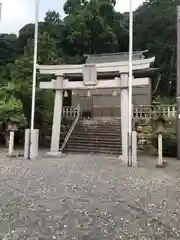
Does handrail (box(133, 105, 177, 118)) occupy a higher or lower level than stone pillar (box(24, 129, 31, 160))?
higher

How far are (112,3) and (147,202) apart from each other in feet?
103

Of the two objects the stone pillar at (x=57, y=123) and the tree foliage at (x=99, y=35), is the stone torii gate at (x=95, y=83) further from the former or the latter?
the tree foliage at (x=99, y=35)

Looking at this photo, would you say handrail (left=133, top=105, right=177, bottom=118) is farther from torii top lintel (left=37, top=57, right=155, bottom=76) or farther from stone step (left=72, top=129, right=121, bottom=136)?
torii top lintel (left=37, top=57, right=155, bottom=76)

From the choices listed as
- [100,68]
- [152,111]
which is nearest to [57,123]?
[100,68]

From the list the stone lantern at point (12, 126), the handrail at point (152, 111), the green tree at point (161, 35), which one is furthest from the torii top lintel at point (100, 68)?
the green tree at point (161, 35)

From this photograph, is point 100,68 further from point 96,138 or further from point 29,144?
point 29,144

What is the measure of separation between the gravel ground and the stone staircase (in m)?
6.95

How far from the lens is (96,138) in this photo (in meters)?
17.0

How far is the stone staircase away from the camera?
52.7 feet

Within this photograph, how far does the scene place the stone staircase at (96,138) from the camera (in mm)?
16075

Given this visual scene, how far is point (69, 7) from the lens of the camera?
116ft

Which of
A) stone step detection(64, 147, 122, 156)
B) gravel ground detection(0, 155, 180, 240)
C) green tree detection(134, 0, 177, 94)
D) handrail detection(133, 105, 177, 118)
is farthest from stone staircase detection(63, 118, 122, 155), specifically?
green tree detection(134, 0, 177, 94)

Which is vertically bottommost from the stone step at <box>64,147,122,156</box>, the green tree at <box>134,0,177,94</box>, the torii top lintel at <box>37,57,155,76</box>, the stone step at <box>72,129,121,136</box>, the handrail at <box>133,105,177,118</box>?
the stone step at <box>64,147,122,156</box>

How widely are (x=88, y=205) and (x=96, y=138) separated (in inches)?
451
